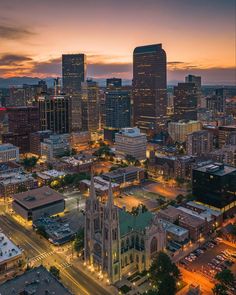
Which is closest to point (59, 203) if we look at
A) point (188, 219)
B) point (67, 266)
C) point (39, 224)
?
point (39, 224)

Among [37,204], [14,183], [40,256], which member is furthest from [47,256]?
[14,183]

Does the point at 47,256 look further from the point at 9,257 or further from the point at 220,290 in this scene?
the point at 220,290

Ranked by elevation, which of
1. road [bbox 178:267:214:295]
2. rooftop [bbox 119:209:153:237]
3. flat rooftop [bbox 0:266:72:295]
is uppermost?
rooftop [bbox 119:209:153:237]

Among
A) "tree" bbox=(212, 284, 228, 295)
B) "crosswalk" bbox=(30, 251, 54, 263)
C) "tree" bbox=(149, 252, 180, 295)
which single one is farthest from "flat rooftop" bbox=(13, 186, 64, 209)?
"tree" bbox=(212, 284, 228, 295)

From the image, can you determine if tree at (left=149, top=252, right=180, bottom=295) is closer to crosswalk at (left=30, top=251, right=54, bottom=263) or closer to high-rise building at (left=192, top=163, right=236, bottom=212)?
crosswalk at (left=30, top=251, right=54, bottom=263)

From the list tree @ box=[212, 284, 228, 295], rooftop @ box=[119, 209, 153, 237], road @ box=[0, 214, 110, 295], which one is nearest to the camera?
tree @ box=[212, 284, 228, 295]

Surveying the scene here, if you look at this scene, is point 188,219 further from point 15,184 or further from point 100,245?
point 15,184
